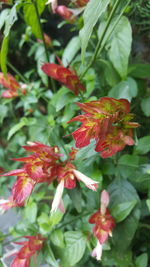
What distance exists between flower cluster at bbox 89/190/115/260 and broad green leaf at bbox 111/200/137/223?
0.02m

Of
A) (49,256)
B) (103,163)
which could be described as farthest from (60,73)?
(49,256)

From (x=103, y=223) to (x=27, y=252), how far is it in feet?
0.69

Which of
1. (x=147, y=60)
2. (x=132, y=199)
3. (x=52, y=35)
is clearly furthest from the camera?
(x=52, y=35)

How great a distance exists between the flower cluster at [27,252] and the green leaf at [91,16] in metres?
0.55

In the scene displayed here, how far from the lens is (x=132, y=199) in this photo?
0.80 m

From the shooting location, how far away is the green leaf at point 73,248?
859mm

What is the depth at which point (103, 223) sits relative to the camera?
0.75 meters

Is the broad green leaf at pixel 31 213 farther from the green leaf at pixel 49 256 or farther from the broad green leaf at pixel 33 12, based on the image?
the broad green leaf at pixel 33 12

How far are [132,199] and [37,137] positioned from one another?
1.33ft

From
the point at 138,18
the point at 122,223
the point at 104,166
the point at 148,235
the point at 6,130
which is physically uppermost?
the point at 138,18

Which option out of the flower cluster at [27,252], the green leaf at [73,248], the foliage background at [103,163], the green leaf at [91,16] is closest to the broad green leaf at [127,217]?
the foliage background at [103,163]

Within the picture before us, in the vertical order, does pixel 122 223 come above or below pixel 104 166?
below

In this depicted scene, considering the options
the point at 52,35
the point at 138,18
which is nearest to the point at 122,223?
the point at 138,18

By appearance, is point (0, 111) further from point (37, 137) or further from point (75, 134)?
point (75, 134)
